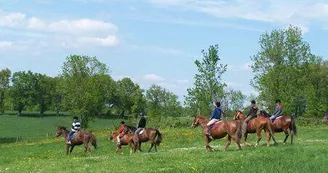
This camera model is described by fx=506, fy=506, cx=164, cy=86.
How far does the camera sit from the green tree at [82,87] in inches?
3285

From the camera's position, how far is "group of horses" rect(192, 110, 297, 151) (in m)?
25.6

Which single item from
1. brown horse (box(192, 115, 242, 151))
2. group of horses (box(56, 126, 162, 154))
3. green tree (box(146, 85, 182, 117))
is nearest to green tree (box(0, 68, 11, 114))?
green tree (box(146, 85, 182, 117))

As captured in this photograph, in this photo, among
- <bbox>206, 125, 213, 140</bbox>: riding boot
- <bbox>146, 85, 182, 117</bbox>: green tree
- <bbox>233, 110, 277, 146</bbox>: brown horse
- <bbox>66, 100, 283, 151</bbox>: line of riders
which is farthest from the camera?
<bbox>146, 85, 182, 117</bbox>: green tree

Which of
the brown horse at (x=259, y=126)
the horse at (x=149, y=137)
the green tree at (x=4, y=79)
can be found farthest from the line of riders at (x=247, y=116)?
the green tree at (x=4, y=79)

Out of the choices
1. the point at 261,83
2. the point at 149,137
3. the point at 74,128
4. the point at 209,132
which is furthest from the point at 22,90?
the point at 209,132

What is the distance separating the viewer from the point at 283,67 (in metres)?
70.4

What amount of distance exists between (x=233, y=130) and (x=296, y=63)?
49635 mm

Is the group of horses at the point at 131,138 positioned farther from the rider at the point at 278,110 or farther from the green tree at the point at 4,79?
the green tree at the point at 4,79

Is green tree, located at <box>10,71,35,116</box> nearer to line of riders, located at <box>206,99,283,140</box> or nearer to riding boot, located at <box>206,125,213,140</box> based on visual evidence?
line of riders, located at <box>206,99,283,140</box>

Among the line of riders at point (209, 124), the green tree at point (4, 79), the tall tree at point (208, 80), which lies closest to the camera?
the line of riders at point (209, 124)

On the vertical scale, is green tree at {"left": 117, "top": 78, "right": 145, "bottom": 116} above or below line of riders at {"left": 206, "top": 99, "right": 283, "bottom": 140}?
above

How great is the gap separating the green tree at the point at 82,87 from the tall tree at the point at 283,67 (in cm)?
2768

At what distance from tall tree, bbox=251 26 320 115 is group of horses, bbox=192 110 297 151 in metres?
37.5

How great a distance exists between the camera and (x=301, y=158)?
19516mm
